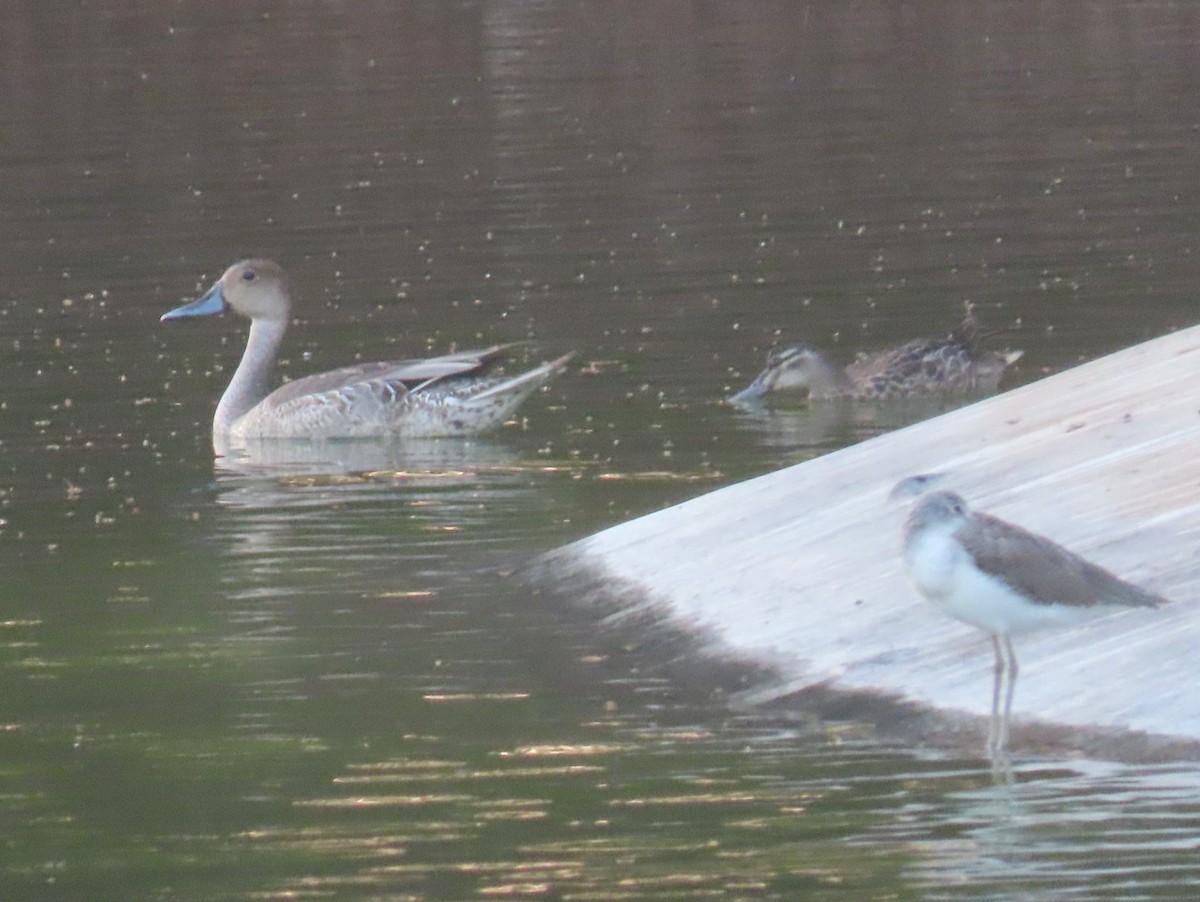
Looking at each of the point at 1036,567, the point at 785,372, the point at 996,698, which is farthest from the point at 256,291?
the point at 1036,567

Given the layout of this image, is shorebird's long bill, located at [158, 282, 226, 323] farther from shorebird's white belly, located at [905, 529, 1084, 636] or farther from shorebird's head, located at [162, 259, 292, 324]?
shorebird's white belly, located at [905, 529, 1084, 636]

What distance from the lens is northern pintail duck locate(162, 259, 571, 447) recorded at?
58.6 ft

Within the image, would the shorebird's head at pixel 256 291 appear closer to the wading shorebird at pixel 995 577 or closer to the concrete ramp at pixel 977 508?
the concrete ramp at pixel 977 508

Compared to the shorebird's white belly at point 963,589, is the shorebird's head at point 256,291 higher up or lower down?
higher up

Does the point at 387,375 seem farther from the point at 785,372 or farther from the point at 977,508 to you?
the point at 977,508

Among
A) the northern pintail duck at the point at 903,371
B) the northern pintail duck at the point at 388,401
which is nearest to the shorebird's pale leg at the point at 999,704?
the northern pintail duck at the point at 388,401

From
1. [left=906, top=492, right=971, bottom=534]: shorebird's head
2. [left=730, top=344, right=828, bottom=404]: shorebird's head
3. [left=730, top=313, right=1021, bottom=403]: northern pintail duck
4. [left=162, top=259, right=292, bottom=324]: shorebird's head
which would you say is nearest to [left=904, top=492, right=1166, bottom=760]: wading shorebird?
[left=906, top=492, right=971, bottom=534]: shorebird's head

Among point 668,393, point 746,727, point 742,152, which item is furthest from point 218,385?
point 742,152

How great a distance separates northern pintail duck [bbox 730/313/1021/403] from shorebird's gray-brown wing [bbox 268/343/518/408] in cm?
167

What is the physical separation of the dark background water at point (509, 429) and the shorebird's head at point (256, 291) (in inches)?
26.3

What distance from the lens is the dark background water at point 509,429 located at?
9.17 metres

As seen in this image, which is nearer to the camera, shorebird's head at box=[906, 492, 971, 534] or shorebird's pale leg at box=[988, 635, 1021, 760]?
shorebird's head at box=[906, 492, 971, 534]

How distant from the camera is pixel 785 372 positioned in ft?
59.7

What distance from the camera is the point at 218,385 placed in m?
20.1
